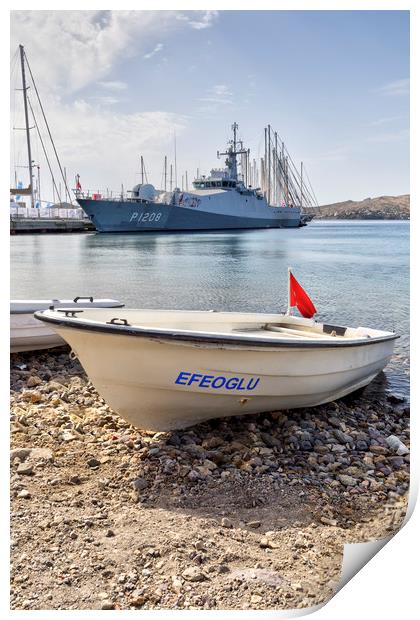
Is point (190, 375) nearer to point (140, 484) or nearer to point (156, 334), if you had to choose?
point (156, 334)

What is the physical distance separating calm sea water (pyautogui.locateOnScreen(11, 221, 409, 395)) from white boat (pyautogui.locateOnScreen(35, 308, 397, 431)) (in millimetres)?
923

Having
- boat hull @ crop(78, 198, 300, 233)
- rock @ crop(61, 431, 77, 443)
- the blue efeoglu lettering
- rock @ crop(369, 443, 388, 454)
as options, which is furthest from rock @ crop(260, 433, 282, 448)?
boat hull @ crop(78, 198, 300, 233)

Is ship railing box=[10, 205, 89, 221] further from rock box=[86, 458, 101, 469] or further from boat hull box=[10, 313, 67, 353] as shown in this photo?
rock box=[86, 458, 101, 469]

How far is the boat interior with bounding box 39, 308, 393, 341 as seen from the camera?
2.63 m

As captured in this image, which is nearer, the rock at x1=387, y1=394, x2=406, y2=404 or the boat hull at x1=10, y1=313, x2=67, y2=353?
the rock at x1=387, y1=394, x2=406, y2=404

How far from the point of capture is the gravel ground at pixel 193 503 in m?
1.57

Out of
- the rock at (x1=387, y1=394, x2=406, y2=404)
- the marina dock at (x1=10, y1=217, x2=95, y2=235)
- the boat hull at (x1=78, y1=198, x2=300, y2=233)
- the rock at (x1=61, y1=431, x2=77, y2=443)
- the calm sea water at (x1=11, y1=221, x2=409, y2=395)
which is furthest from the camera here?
the boat hull at (x1=78, y1=198, x2=300, y2=233)

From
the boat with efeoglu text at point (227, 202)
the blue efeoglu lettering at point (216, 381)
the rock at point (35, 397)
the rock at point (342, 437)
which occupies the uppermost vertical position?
the boat with efeoglu text at point (227, 202)

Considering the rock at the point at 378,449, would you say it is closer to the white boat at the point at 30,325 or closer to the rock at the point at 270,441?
the rock at the point at 270,441

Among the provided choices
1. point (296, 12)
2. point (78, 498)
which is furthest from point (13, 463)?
point (296, 12)

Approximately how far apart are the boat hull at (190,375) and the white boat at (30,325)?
1.38 metres

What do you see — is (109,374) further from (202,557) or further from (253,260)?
(253,260)

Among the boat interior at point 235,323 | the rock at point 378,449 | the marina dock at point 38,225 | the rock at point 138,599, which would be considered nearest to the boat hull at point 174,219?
the marina dock at point 38,225

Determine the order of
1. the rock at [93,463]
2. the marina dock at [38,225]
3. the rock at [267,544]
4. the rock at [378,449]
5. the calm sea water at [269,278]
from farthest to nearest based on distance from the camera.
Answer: the calm sea water at [269,278]
the marina dock at [38,225]
the rock at [378,449]
the rock at [93,463]
the rock at [267,544]
